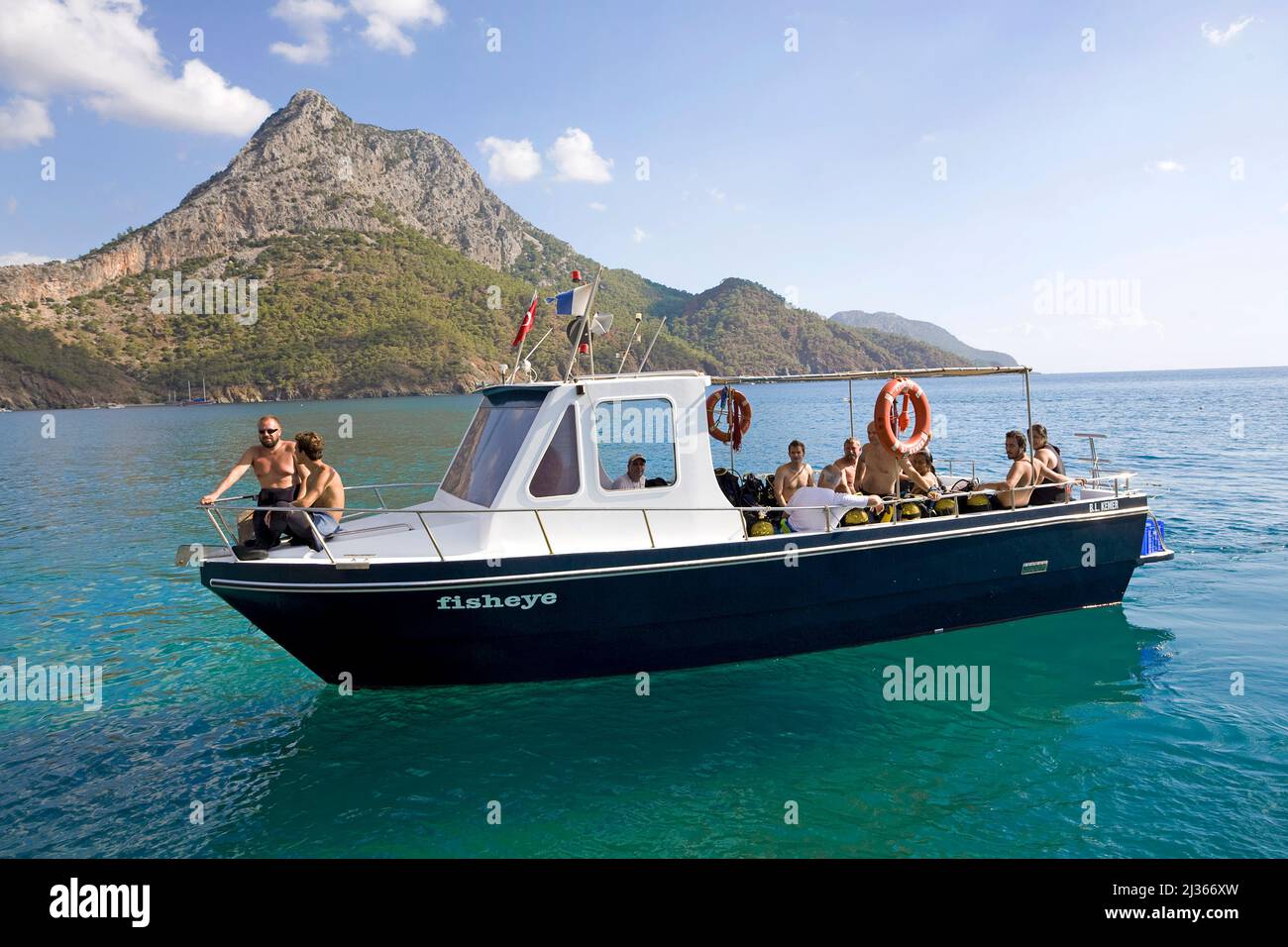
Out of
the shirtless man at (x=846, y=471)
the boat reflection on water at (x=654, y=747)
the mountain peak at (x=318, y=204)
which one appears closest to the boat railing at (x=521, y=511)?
the shirtless man at (x=846, y=471)

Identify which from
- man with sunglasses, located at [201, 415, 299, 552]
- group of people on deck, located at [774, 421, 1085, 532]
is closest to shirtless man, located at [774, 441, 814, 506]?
group of people on deck, located at [774, 421, 1085, 532]

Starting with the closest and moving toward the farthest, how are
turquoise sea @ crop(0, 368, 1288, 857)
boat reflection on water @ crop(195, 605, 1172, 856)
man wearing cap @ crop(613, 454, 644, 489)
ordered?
turquoise sea @ crop(0, 368, 1288, 857), boat reflection on water @ crop(195, 605, 1172, 856), man wearing cap @ crop(613, 454, 644, 489)

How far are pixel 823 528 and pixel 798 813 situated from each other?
8.78ft

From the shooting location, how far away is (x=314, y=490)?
21.8ft

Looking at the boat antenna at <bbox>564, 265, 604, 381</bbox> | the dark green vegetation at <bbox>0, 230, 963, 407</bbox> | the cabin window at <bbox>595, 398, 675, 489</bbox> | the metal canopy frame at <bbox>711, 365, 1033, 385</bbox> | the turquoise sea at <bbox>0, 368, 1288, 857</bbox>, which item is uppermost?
the dark green vegetation at <bbox>0, 230, 963, 407</bbox>

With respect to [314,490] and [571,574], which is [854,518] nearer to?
[571,574]

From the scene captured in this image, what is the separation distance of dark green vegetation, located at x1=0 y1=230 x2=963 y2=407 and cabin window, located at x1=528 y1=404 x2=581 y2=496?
304 feet

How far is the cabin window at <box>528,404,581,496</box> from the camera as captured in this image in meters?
6.65

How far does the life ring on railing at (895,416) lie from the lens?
23.7ft

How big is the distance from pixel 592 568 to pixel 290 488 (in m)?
2.72

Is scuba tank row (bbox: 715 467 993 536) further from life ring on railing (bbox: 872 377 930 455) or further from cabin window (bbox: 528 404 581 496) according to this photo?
cabin window (bbox: 528 404 581 496)
